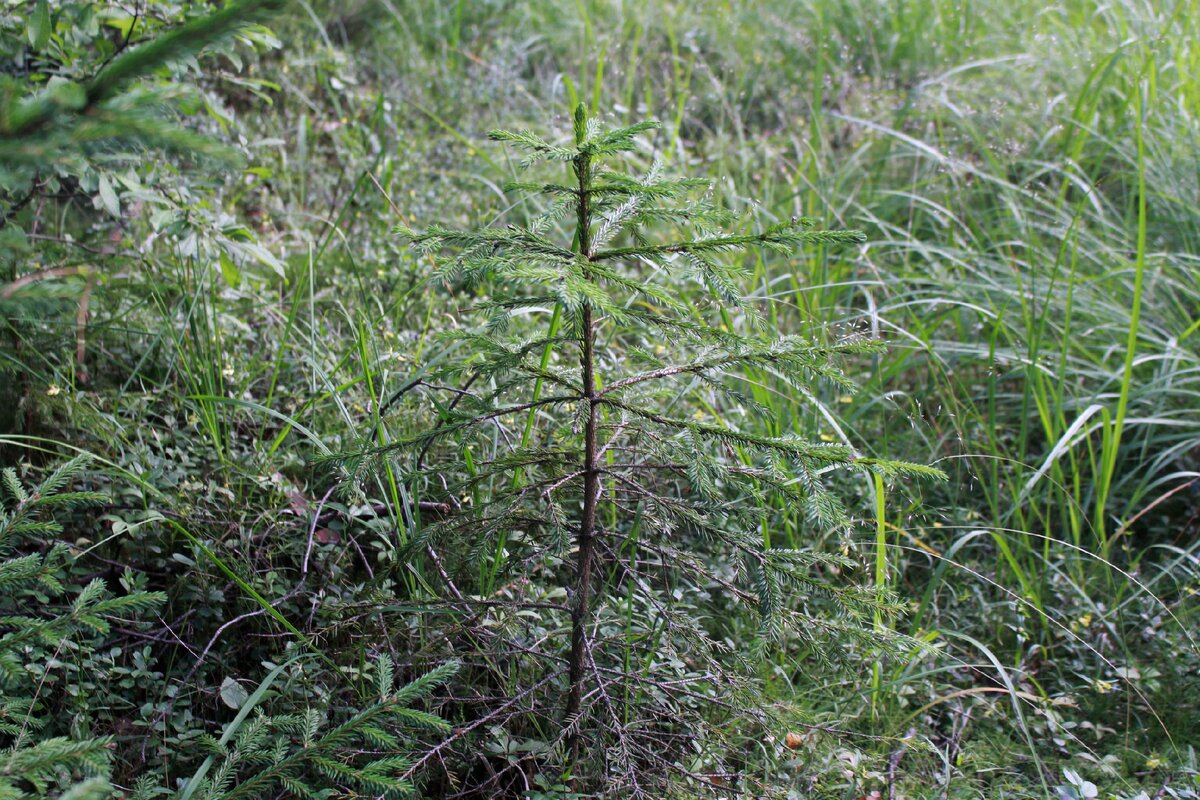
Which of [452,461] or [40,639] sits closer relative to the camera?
[40,639]

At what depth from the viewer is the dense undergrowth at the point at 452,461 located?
5.83ft

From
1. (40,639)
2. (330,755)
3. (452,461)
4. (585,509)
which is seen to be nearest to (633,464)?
(585,509)

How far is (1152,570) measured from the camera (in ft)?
9.14

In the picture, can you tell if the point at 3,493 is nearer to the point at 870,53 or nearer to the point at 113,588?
the point at 113,588

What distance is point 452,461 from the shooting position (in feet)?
7.00

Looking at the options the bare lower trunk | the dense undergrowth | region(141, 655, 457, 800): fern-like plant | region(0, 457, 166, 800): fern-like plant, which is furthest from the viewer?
the dense undergrowth

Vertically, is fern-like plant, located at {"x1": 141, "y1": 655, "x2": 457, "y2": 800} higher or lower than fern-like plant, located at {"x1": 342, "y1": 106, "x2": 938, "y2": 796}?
lower

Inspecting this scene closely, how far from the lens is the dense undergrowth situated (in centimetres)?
178

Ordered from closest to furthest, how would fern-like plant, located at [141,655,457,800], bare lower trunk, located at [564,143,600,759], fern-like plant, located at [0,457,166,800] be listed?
fern-like plant, located at [0,457,166,800] < fern-like plant, located at [141,655,457,800] < bare lower trunk, located at [564,143,600,759]

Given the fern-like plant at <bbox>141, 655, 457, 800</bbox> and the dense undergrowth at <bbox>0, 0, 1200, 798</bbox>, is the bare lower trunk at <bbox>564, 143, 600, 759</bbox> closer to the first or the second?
the dense undergrowth at <bbox>0, 0, 1200, 798</bbox>

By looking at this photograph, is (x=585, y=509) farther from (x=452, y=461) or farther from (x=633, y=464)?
(x=452, y=461)

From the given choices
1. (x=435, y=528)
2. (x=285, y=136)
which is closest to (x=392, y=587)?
(x=435, y=528)

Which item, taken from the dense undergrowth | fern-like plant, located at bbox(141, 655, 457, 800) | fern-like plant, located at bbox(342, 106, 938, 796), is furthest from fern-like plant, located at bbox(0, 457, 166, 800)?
fern-like plant, located at bbox(342, 106, 938, 796)

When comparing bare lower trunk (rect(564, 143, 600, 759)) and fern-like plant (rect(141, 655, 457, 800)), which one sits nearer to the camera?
fern-like plant (rect(141, 655, 457, 800))
